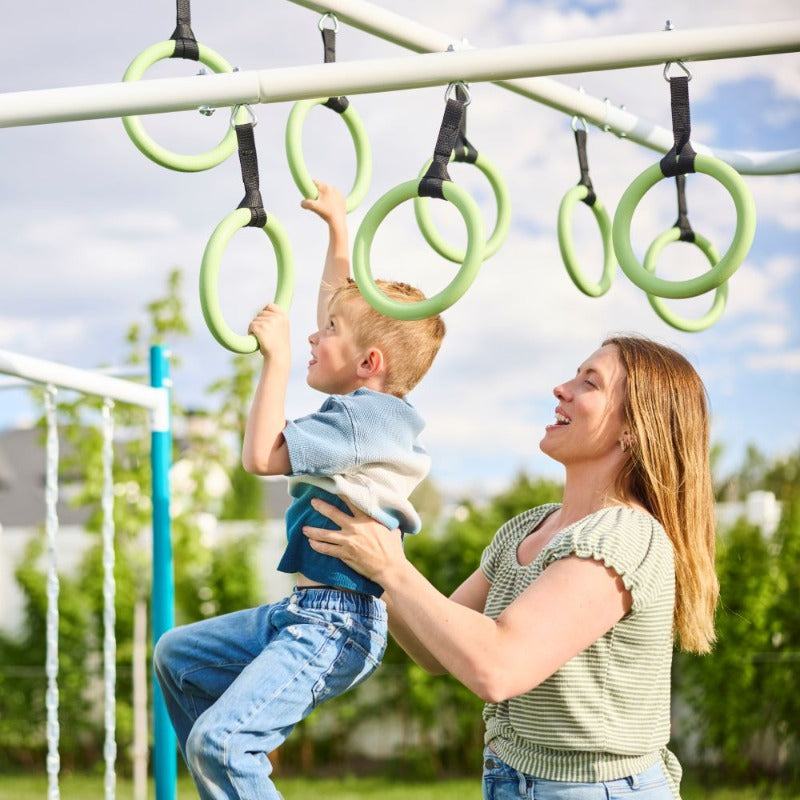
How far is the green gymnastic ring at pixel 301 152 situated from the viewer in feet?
6.38

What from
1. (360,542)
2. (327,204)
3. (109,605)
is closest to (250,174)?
(327,204)

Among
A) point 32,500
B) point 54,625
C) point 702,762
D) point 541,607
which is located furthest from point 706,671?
point 32,500

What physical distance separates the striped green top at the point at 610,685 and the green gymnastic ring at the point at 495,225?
1.91ft

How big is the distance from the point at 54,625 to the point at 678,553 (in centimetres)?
145

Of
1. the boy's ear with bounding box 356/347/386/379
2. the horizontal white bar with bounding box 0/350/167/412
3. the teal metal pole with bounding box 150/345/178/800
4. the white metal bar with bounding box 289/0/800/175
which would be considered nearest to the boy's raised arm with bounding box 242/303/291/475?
the boy's ear with bounding box 356/347/386/379

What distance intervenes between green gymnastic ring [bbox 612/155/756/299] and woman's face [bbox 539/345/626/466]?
31 cm

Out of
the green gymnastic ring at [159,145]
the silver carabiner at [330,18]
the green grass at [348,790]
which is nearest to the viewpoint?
the green gymnastic ring at [159,145]

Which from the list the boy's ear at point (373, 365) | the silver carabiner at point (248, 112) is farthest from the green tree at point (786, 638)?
the silver carabiner at point (248, 112)

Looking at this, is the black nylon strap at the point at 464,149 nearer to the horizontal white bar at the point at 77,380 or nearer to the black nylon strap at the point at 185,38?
the black nylon strap at the point at 185,38

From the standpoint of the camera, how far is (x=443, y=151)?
155cm

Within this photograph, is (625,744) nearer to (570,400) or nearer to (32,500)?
(570,400)

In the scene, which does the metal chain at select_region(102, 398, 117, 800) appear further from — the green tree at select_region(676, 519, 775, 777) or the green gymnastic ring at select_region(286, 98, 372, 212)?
the green tree at select_region(676, 519, 775, 777)

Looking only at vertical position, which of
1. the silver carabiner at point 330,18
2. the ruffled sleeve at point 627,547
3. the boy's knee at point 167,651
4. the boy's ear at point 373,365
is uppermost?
the silver carabiner at point 330,18

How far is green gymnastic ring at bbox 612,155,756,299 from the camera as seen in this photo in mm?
1478
